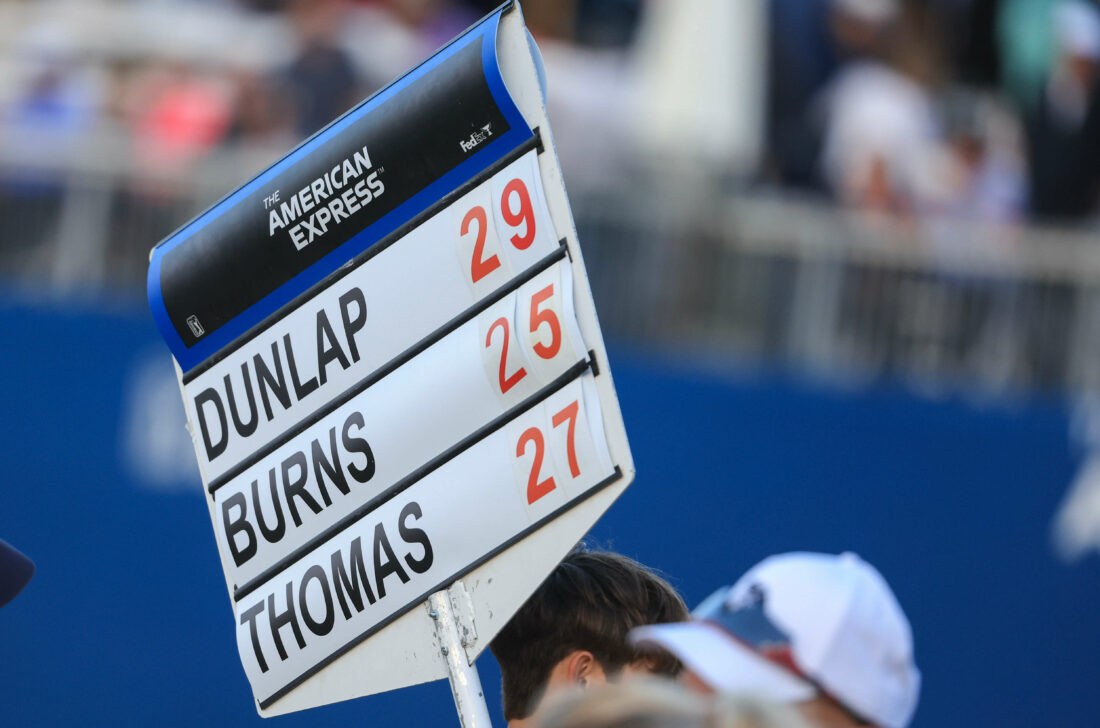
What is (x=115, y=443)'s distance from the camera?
19.4 feet

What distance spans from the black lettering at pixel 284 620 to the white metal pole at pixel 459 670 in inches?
10.0

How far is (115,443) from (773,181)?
306 cm

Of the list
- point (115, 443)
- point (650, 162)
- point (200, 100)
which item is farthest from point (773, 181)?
point (115, 443)

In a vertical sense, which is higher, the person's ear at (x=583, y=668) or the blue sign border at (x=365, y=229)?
the blue sign border at (x=365, y=229)

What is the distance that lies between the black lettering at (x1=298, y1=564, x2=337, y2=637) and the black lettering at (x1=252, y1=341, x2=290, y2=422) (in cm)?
26

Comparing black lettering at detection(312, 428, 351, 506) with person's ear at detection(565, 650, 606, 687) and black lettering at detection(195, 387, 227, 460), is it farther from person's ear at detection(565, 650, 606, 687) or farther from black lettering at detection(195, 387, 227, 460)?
person's ear at detection(565, 650, 606, 687)

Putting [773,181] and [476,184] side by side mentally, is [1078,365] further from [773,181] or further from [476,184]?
[476,184]


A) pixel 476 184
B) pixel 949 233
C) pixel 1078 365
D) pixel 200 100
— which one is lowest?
pixel 1078 365

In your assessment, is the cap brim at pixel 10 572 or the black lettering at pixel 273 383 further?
the cap brim at pixel 10 572

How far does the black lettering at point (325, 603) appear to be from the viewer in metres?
2.27

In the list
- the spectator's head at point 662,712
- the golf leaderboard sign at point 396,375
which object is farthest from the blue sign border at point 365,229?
the spectator's head at point 662,712

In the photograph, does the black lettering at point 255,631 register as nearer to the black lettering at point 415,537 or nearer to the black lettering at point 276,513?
the black lettering at point 276,513

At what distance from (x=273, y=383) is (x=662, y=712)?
116 centimetres

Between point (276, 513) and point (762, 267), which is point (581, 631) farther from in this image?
point (762, 267)
